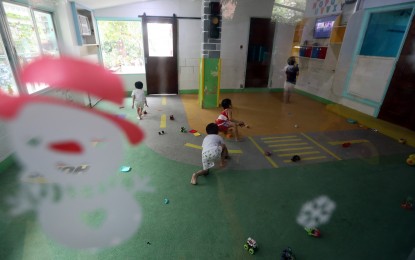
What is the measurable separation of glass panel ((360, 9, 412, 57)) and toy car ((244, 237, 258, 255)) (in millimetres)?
4169

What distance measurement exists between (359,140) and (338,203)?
176cm

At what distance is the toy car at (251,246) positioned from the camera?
4.94 feet

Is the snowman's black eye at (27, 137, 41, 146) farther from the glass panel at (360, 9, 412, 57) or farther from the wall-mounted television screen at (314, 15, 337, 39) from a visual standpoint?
the wall-mounted television screen at (314, 15, 337, 39)

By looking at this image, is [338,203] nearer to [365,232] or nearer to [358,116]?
[365,232]

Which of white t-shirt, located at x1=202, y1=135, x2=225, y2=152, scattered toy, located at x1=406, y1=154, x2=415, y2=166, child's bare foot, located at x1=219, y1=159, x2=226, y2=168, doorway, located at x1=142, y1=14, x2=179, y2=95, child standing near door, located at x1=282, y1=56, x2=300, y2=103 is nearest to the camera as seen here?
white t-shirt, located at x1=202, y1=135, x2=225, y2=152

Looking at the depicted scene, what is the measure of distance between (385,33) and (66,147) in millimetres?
5293

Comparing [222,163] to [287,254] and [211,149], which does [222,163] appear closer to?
[211,149]

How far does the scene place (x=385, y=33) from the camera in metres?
3.97

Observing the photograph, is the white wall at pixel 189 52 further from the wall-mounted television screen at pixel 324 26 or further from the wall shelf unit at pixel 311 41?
the wall-mounted television screen at pixel 324 26

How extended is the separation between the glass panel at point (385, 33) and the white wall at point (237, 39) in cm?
202

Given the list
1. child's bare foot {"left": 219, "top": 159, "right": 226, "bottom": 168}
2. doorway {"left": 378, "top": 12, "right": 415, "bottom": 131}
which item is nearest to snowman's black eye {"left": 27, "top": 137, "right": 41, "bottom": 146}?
child's bare foot {"left": 219, "top": 159, "right": 226, "bottom": 168}

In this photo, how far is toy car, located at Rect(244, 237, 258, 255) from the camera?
1504mm

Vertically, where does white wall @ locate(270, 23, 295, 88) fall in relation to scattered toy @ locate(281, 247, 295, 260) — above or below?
above

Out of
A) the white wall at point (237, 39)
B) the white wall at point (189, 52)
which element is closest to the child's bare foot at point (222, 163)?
the white wall at point (189, 52)
